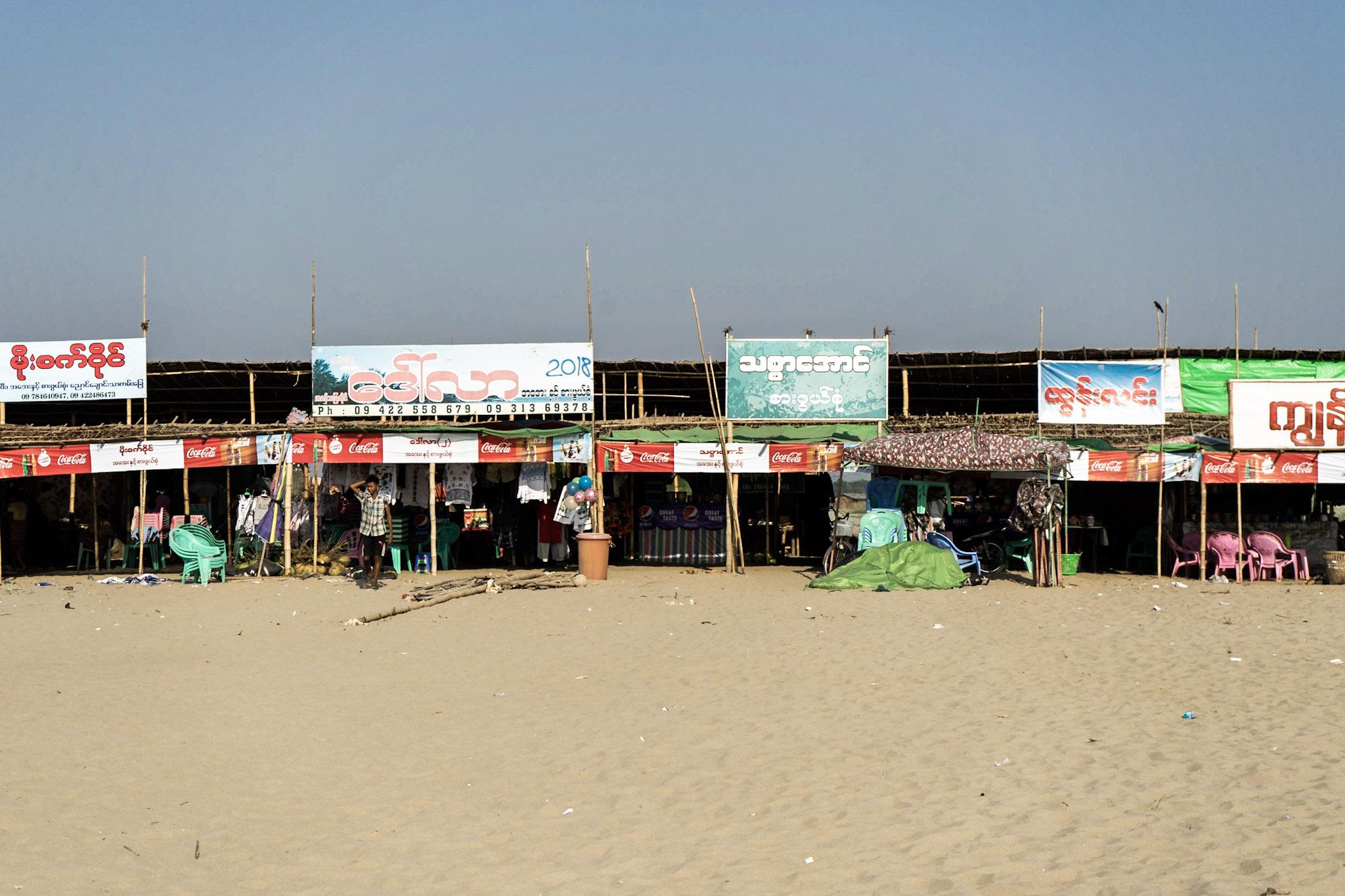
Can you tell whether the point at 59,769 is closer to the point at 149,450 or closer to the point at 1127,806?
the point at 1127,806

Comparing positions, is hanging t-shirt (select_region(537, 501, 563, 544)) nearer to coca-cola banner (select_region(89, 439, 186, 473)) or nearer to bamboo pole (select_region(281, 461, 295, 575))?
bamboo pole (select_region(281, 461, 295, 575))

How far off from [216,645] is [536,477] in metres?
6.29

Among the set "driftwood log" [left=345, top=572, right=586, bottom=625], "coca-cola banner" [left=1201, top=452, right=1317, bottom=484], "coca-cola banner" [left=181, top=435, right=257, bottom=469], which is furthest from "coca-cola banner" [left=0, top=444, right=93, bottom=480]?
"coca-cola banner" [left=1201, top=452, right=1317, bottom=484]

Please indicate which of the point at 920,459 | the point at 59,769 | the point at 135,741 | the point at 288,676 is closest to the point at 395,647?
the point at 288,676

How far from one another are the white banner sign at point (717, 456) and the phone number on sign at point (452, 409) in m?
1.56

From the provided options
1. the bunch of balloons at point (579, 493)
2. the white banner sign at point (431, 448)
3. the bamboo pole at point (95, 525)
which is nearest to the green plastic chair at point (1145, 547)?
the bunch of balloons at point (579, 493)

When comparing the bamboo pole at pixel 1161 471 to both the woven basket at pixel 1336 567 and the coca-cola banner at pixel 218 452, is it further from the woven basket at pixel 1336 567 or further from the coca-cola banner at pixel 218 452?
the coca-cola banner at pixel 218 452

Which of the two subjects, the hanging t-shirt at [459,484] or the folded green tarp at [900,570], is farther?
the hanging t-shirt at [459,484]

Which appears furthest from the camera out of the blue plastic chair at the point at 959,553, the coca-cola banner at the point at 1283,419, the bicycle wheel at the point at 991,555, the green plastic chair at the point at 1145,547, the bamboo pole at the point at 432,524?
the green plastic chair at the point at 1145,547

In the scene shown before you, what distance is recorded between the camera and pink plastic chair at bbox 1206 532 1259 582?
16078 mm

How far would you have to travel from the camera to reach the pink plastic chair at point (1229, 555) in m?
16.1

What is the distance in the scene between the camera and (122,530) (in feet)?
62.9

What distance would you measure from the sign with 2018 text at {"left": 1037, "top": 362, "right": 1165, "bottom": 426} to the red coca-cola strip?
17.9 ft

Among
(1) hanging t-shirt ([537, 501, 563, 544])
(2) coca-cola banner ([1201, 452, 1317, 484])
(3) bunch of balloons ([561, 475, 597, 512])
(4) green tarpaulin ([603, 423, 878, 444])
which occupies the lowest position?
(1) hanging t-shirt ([537, 501, 563, 544])
